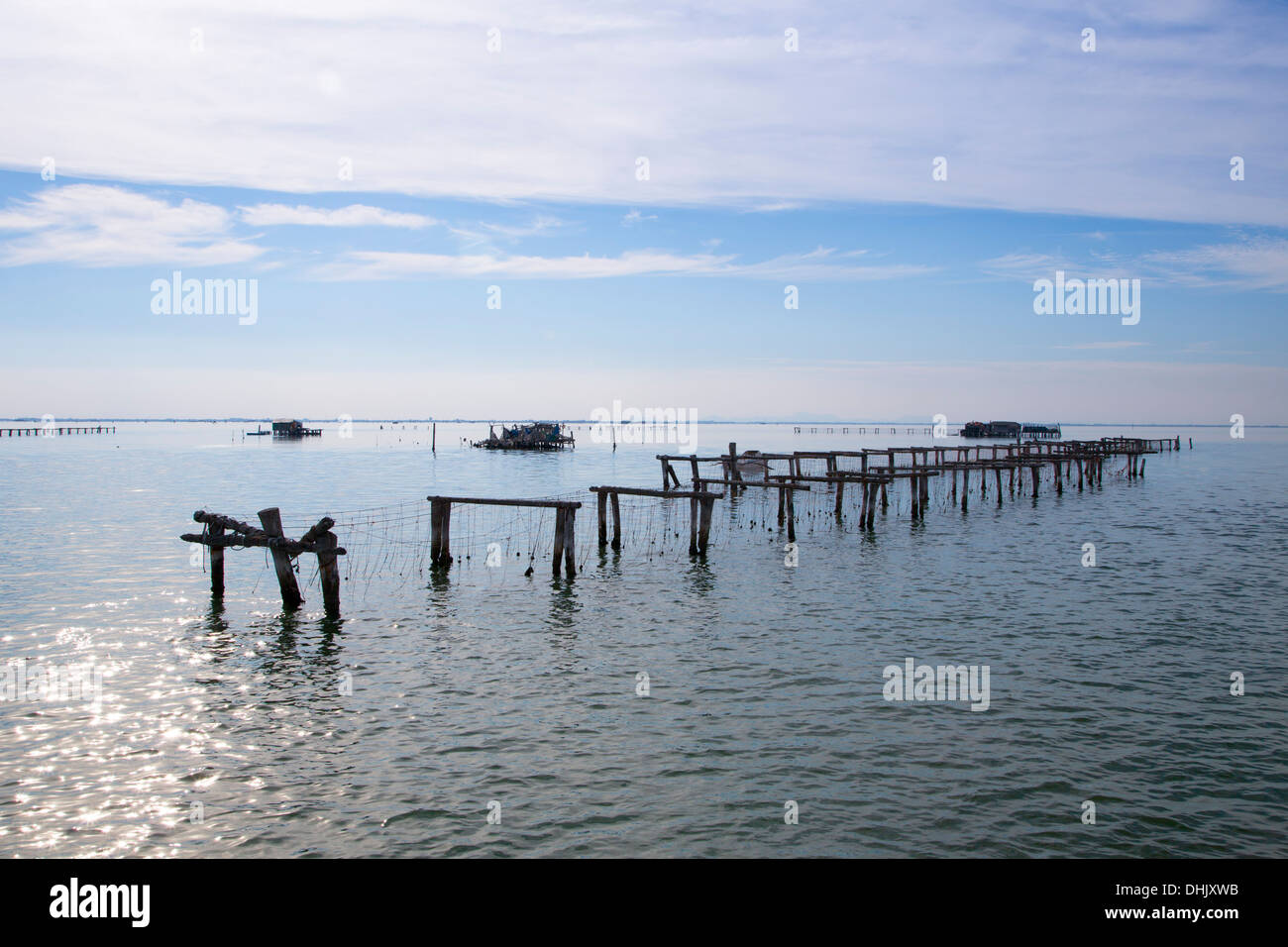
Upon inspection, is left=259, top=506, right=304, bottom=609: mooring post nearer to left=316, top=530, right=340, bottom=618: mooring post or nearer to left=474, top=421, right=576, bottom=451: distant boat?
left=316, top=530, right=340, bottom=618: mooring post

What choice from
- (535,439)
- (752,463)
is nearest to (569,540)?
(752,463)

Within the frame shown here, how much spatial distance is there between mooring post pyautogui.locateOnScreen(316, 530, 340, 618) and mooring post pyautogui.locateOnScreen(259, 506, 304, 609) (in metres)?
0.91

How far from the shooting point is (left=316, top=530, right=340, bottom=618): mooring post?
66.9 feet

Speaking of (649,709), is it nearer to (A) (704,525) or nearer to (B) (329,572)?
(B) (329,572)

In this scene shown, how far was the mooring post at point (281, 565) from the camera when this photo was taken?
20109mm

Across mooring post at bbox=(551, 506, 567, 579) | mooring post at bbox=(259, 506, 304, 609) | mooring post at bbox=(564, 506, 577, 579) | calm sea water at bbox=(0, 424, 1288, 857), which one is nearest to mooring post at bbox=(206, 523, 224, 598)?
calm sea water at bbox=(0, 424, 1288, 857)

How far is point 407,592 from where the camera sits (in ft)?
79.4

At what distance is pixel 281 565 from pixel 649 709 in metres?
11.5

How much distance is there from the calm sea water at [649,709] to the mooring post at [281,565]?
83 cm

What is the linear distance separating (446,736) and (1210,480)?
85.1 m
